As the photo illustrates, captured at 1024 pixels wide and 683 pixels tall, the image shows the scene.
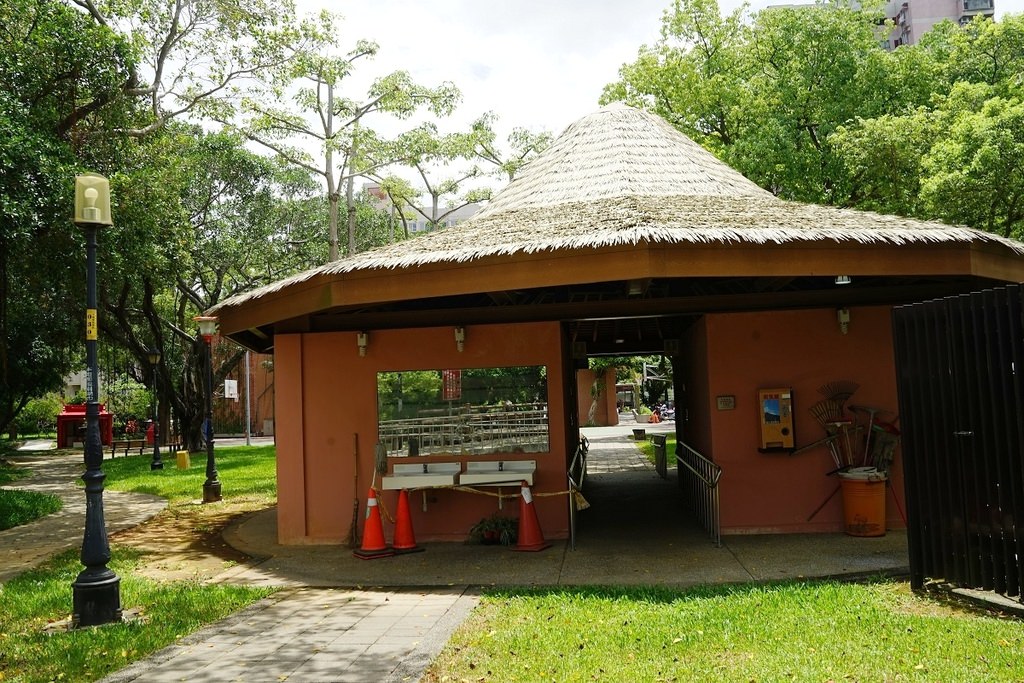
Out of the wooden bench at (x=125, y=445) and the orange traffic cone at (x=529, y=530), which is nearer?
the orange traffic cone at (x=529, y=530)

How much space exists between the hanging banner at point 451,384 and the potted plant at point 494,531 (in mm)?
1564

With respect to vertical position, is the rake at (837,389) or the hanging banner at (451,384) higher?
the hanging banner at (451,384)

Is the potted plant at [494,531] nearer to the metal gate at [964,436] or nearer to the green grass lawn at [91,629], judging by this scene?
the green grass lawn at [91,629]

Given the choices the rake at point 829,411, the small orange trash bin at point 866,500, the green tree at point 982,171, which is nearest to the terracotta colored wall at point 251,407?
the green tree at point 982,171

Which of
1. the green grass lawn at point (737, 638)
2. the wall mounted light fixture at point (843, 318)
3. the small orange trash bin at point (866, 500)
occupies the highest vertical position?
the wall mounted light fixture at point (843, 318)

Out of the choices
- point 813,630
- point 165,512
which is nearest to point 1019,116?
point 813,630

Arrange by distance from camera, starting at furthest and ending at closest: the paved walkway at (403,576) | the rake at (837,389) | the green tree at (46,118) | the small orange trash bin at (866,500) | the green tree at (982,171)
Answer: the green tree at (982,171) → the green tree at (46,118) → the rake at (837,389) → the small orange trash bin at (866,500) → the paved walkway at (403,576)

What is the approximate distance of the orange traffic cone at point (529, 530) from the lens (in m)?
8.99

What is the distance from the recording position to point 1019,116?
15594 mm

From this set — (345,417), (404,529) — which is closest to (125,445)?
(345,417)

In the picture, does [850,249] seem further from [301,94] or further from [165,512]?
[301,94]

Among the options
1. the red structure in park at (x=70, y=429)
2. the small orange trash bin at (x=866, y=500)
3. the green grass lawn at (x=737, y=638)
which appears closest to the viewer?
the green grass lawn at (x=737, y=638)

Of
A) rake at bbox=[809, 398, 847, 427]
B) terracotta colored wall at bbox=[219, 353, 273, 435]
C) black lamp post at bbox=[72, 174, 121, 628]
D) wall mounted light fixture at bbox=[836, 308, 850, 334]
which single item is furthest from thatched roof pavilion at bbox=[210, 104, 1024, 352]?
terracotta colored wall at bbox=[219, 353, 273, 435]

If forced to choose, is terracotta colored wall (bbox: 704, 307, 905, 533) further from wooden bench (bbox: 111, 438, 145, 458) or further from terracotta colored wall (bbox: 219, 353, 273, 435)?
terracotta colored wall (bbox: 219, 353, 273, 435)
